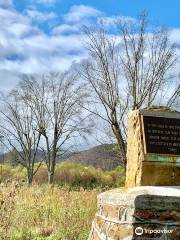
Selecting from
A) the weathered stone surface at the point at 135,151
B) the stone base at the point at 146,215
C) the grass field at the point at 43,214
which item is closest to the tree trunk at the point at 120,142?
the grass field at the point at 43,214

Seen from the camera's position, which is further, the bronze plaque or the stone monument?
the bronze plaque

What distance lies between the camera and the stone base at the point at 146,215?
258 inches

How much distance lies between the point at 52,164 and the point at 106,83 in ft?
28.3

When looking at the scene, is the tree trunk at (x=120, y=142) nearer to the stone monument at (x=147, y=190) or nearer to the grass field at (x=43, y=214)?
the grass field at (x=43, y=214)

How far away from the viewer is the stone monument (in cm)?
657

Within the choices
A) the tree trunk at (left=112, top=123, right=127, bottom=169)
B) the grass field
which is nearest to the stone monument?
the grass field

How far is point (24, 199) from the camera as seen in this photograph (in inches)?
468

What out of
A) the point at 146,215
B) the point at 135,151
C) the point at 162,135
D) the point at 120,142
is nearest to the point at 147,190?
the point at 146,215

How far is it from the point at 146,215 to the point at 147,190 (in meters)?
0.35

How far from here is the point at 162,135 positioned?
7980mm

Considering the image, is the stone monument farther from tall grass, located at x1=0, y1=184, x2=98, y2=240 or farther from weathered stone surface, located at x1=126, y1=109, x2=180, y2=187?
tall grass, located at x1=0, y1=184, x2=98, y2=240

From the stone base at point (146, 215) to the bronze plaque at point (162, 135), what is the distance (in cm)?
109

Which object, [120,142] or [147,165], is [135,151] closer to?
[147,165]

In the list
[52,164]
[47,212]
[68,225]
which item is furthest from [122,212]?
[52,164]
